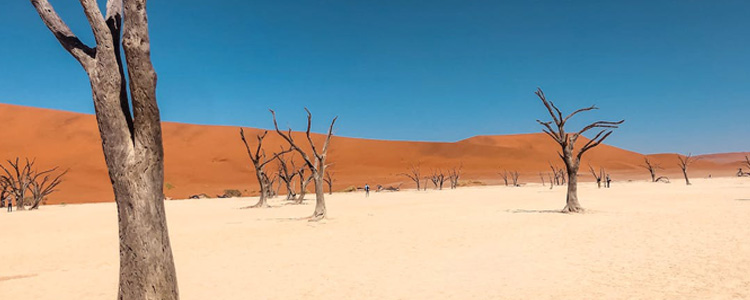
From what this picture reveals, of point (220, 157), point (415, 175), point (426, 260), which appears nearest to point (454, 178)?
point (415, 175)

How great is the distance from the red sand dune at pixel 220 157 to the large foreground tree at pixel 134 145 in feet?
161

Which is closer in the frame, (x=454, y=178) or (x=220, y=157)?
(x=454, y=178)

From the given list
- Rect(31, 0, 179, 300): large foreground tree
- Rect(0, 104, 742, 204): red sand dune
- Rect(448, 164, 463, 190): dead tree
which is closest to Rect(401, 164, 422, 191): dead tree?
Rect(0, 104, 742, 204): red sand dune

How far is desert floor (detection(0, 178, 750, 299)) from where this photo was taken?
26.0 feet

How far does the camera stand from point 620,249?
36.7 feet

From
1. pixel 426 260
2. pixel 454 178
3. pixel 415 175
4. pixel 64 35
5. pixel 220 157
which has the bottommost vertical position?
pixel 426 260

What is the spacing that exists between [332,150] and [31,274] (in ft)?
337

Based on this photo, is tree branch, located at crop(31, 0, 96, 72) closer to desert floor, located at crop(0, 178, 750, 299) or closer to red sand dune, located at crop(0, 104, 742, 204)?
desert floor, located at crop(0, 178, 750, 299)

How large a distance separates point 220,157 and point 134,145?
90079 mm

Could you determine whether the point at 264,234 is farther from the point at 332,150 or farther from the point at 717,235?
the point at 332,150

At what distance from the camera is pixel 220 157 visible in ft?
300

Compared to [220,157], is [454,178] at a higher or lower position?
lower

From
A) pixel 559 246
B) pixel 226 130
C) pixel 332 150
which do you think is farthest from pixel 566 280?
pixel 226 130

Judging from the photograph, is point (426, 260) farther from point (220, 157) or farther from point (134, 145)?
point (220, 157)
